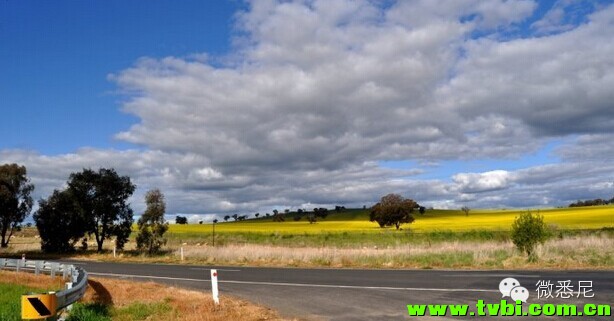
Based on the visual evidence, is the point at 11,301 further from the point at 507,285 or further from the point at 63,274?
the point at 507,285

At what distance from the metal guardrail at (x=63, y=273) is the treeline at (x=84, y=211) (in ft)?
35.1

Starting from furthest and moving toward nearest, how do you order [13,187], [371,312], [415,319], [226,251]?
[13,187]
[226,251]
[371,312]
[415,319]

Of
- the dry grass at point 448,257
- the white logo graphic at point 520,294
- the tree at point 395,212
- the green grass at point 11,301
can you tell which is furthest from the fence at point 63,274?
the tree at point 395,212

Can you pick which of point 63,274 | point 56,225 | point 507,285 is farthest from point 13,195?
point 507,285

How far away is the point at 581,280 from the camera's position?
16297 millimetres

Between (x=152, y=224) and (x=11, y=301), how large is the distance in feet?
77.6

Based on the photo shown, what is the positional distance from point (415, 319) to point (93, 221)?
3822cm

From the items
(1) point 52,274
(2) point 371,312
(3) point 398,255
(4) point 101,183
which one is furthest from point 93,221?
(2) point 371,312

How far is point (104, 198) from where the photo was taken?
43.4m

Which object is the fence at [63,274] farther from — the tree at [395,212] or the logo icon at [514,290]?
the tree at [395,212]

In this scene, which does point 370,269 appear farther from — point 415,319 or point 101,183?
point 101,183

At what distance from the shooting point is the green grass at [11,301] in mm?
12066

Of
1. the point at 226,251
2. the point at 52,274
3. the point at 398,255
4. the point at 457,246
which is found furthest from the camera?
the point at 226,251

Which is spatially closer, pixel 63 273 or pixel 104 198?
pixel 63 273
